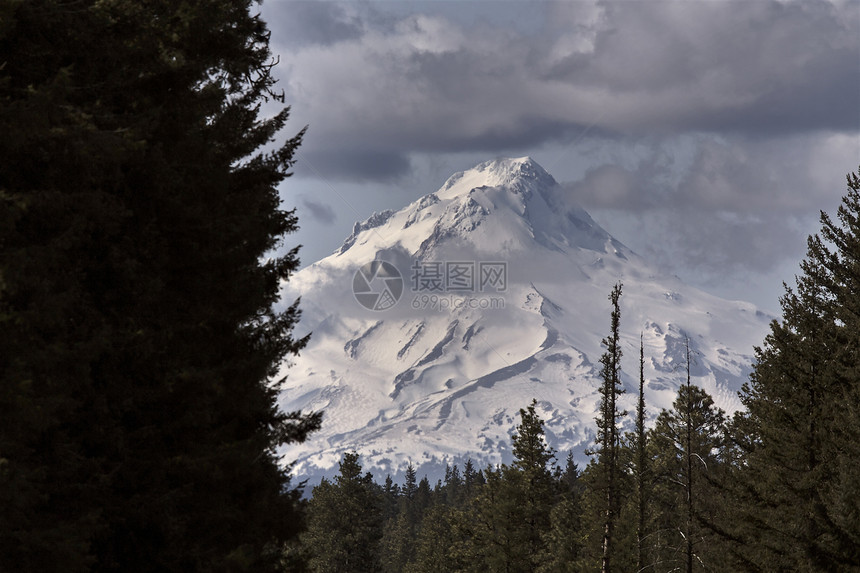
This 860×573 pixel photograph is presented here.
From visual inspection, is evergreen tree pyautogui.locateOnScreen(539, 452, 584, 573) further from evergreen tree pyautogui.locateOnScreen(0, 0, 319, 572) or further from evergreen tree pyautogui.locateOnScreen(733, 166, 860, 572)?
evergreen tree pyautogui.locateOnScreen(0, 0, 319, 572)

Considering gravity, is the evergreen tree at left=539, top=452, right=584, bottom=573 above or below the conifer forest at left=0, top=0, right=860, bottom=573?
below

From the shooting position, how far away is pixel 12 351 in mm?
7852

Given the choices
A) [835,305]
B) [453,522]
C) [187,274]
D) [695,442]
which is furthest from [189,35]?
[453,522]

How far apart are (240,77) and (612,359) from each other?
21756 millimetres

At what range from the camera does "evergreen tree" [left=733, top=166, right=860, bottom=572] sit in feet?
81.4

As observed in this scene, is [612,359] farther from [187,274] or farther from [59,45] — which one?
[59,45]

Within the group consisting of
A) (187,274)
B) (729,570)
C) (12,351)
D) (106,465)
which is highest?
(187,274)

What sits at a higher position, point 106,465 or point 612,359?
point 612,359

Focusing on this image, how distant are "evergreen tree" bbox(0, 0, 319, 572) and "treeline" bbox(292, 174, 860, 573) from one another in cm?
381

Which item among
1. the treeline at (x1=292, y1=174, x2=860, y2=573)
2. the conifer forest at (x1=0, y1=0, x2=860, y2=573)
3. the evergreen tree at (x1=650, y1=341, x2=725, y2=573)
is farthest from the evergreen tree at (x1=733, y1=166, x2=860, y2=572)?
the conifer forest at (x1=0, y1=0, x2=860, y2=573)

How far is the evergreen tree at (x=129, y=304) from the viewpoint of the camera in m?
8.01

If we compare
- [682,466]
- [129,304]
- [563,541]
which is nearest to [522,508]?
[563,541]

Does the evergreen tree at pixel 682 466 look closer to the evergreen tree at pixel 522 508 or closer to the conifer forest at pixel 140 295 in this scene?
the evergreen tree at pixel 522 508

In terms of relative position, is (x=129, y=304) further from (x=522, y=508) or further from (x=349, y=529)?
(x=349, y=529)
